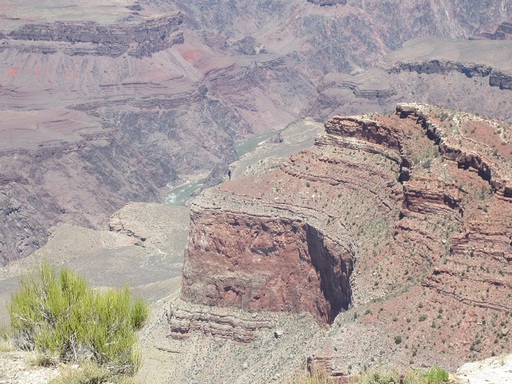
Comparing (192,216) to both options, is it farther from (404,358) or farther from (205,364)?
(404,358)

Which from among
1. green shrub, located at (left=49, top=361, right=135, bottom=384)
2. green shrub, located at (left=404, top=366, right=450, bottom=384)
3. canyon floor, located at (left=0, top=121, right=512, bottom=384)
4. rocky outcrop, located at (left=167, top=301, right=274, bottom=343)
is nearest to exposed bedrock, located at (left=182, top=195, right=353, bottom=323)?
rocky outcrop, located at (left=167, top=301, right=274, bottom=343)

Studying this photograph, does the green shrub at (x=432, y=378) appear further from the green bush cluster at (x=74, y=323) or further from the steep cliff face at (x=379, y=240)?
the steep cliff face at (x=379, y=240)

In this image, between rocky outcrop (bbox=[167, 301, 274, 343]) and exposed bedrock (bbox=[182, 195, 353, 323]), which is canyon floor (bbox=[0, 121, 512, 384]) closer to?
rocky outcrop (bbox=[167, 301, 274, 343])

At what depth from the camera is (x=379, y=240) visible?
69.4 meters

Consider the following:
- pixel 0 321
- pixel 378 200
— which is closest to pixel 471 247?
pixel 378 200

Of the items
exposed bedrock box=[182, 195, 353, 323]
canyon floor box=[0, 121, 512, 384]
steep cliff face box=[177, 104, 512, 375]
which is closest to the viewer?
canyon floor box=[0, 121, 512, 384]

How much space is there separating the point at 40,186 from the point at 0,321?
7925 centimetres

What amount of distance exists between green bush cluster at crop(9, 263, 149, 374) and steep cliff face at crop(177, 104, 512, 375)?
16.7m

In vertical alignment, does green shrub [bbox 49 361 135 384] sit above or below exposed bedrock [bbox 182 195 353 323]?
above

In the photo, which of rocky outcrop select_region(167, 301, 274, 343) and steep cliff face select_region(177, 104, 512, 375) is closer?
steep cliff face select_region(177, 104, 512, 375)

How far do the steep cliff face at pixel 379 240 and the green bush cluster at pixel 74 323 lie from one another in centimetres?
1671

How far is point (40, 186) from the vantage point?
579 feet

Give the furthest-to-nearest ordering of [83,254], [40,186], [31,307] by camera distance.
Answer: [40,186] → [83,254] → [31,307]

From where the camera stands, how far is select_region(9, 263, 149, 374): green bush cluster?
39.7 metres
